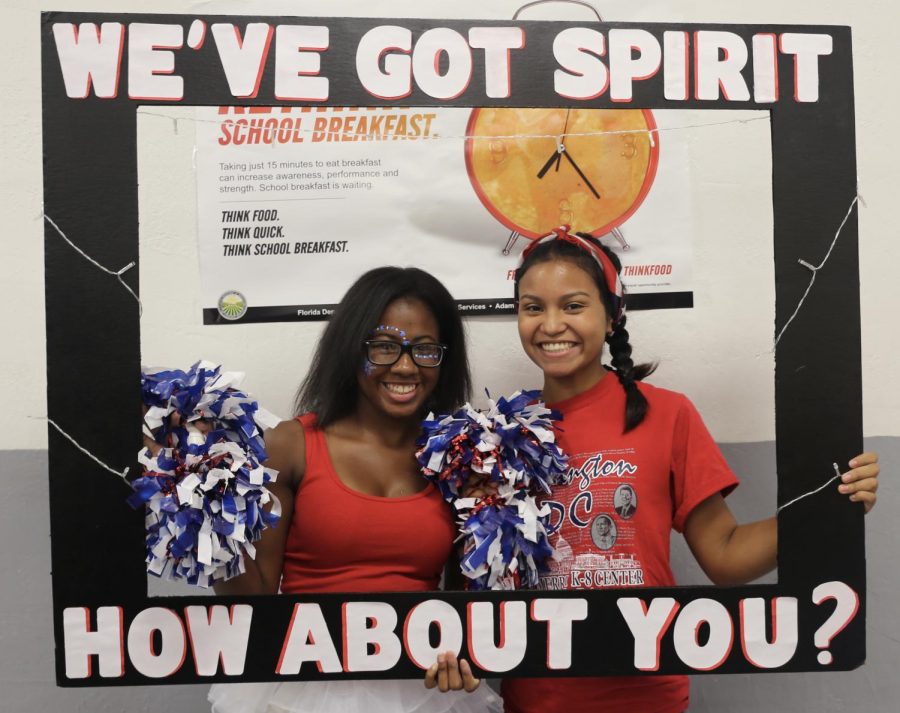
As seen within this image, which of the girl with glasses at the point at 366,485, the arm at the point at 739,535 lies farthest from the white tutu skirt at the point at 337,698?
the arm at the point at 739,535

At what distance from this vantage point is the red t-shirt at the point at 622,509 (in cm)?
160

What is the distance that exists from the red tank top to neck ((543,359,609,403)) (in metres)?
0.34

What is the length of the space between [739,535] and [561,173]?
910 mm

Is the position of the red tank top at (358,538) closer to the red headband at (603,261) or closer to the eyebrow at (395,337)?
the eyebrow at (395,337)

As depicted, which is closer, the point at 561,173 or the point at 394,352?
the point at 394,352

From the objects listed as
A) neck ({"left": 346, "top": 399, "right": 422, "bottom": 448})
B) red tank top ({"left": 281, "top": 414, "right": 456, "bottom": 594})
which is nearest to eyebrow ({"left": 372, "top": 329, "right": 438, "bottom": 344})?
neck ({"left": 346, "top": 399, "right": 422, "bottom": 448})

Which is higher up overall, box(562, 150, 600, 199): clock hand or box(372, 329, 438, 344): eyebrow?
box(562, 150, 600, 199): clock hand

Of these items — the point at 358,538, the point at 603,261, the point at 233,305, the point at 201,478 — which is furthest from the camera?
the point at 233,305

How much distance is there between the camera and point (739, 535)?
5.34ft

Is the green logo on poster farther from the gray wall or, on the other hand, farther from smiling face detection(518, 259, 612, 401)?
smiling face detection(518, 259, 612, 401)

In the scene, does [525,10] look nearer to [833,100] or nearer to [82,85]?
[833,100]

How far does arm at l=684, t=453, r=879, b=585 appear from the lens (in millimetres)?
1542

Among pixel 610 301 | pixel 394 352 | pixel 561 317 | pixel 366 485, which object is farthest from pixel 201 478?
pixel 610 301

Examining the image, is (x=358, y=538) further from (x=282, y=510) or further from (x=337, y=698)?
(x=337, y=698)
